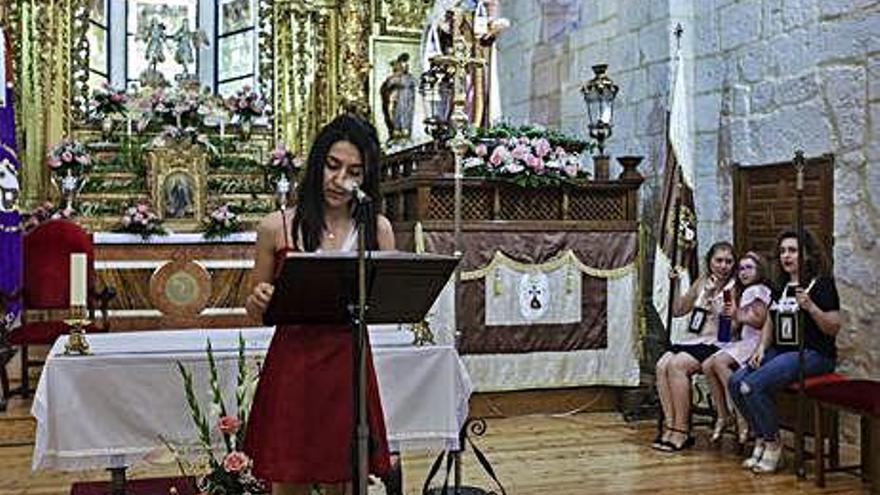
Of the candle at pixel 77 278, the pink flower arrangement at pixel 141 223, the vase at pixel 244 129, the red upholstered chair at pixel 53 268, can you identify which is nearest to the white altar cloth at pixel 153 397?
the candle at pixel 77 278

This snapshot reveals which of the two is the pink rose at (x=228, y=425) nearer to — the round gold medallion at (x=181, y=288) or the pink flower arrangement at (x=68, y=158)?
the round gold medallion at (x=181, y=288)

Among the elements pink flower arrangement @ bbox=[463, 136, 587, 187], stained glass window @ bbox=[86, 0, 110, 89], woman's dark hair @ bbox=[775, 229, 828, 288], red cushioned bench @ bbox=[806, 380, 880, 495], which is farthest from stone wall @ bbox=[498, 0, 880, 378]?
stained glass window @ bbox=[86, 0, 110, 89]

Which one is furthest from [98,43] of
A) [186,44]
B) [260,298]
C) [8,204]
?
[260,298]

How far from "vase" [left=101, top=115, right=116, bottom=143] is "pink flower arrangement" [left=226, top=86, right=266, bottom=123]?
1043 millimetres

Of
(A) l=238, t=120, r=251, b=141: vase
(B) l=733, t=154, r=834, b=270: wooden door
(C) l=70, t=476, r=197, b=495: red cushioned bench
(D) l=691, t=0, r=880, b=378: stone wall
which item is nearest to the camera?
(C) l=70, t=476, r=197, b=495: red cushioned bench

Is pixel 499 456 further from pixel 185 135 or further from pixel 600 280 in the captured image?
pixel 185 135

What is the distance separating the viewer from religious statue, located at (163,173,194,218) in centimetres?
940

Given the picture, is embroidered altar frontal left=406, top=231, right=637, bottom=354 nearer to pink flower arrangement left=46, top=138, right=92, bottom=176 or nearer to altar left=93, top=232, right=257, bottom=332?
altar left=93, top=232, right=257, bottom=332

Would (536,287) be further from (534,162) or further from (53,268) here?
(53,268)

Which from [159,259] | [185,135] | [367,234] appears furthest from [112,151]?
[367,234]

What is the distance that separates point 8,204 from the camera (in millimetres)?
7895

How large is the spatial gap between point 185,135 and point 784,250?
5695 mm

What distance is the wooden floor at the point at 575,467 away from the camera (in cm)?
503

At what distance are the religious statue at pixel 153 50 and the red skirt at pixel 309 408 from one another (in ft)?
25.2
